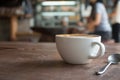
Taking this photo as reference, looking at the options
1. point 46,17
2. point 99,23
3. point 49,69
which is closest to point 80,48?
point 49,69

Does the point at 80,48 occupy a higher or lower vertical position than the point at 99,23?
higher

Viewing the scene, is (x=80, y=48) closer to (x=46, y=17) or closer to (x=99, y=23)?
(x=99, y=23)

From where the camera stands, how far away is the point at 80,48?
662 millimetres

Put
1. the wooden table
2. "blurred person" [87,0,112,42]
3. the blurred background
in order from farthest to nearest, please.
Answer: the blurred background
"blurred person" [87,0,112,42]
the wooden table

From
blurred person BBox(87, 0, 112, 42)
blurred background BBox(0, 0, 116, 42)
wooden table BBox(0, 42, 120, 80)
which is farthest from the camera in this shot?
blurred background BBox(0, 0, 116, 42)

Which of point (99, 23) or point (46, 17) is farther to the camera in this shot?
point (46, 17)

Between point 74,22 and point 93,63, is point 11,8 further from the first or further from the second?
point 93,63

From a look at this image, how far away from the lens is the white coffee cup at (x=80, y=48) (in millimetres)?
659

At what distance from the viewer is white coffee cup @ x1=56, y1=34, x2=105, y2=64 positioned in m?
0.66

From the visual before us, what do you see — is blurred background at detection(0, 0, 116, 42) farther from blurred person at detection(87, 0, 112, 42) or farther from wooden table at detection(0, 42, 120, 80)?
wooden table at detection(0, 42, 120, 80)

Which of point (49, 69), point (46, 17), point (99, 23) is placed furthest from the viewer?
point (46, 17)

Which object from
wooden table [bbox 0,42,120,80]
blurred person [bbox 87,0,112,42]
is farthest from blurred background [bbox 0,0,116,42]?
wooden table [bbox 0,42,120,80]

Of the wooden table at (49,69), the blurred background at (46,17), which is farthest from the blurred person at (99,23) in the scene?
the wooden table at (49,69)

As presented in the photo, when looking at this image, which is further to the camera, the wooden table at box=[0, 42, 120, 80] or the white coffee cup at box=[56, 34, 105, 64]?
the white coffee cup at box=[56, 34, 105, 64]
